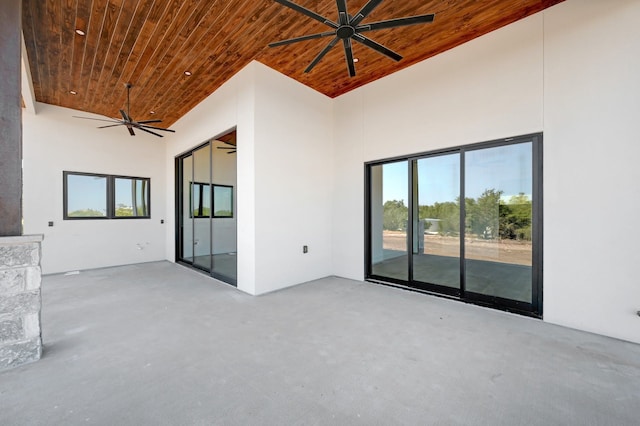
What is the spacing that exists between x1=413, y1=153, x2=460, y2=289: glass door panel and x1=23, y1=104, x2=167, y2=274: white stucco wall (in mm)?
6450

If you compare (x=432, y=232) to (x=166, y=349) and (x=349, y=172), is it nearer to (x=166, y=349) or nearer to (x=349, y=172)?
(x=349, y=172)

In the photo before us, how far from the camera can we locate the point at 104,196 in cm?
634

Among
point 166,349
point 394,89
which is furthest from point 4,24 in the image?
point 394,89

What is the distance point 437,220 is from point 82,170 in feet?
24.5

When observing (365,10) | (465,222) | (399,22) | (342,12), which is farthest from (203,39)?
(465,222)

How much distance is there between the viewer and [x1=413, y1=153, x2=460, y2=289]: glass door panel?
399cm

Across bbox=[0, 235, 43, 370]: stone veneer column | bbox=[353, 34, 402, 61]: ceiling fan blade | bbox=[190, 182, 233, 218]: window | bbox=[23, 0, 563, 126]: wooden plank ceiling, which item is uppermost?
bbox=[23, 0, 563, 126]: wooden plank ceiling

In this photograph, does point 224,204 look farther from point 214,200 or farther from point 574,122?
point 574,122

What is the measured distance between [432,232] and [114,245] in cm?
703

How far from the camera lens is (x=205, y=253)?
6988 mm

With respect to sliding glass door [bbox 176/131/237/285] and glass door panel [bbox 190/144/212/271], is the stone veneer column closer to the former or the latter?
sliding glass door [bbox 176/131/237/285]

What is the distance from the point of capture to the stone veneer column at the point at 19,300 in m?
2.14

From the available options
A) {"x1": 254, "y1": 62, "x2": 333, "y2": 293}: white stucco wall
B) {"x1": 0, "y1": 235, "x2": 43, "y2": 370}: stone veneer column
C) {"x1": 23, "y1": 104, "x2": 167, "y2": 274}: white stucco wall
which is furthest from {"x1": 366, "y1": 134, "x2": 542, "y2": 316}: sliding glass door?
{"x1": 23, "y1": 104, "x2": 167, "y2": 274}: white stucco wall

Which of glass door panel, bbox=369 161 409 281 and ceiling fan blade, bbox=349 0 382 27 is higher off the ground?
ceiling fan blade, bbox=349 0 382 27
